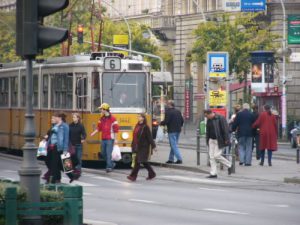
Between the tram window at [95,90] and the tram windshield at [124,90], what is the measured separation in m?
0.16

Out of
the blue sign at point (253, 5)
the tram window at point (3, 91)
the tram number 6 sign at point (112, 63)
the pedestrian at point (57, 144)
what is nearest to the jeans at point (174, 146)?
the tram number 6 sign at point (112, 63)

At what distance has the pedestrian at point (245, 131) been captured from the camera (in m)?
32.9

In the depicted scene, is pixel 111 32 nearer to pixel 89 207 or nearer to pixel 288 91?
pixel 288 91

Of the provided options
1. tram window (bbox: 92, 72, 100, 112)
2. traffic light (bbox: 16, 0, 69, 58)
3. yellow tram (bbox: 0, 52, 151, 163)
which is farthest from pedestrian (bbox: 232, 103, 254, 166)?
traffic light (bbox: 16, 0, 69, 58)

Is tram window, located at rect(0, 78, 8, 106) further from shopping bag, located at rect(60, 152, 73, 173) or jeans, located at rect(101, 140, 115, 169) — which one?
shopping bag, located at rect(60, 152, 73, 173)

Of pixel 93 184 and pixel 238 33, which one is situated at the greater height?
pixel 238 33

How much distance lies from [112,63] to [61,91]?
7.26 ft

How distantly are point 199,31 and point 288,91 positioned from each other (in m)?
6.41

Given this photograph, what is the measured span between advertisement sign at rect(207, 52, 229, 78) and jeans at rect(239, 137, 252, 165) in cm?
192

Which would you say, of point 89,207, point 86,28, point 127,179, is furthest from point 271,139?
point 86,28

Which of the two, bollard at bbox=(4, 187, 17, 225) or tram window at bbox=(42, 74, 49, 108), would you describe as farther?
tram window at bbox=(42, 74, 49, 108)

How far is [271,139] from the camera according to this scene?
33.0 m

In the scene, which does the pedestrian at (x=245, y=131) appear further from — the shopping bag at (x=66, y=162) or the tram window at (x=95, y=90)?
the shopping bag at (x=66, y=162)

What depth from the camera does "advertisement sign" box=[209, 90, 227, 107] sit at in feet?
106
